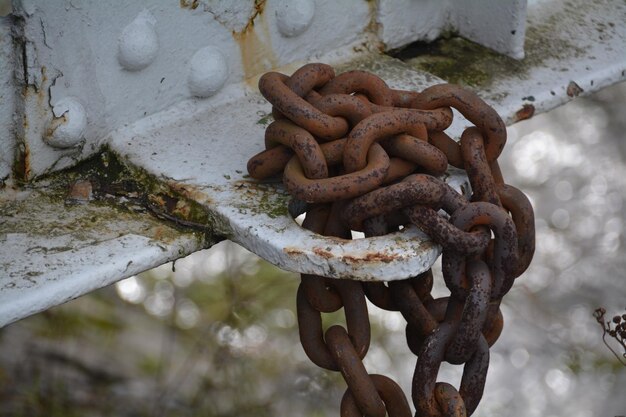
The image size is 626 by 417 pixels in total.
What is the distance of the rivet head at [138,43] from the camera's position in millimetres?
1599

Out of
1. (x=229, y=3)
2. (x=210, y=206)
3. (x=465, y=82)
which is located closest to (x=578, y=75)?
(x=465, y=82)

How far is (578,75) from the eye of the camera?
77.7 inches

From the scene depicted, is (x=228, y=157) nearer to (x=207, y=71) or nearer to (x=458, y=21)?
(x=207, y=71)

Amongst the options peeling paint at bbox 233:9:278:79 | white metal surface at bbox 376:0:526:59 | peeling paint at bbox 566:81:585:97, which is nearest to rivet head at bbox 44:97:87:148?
peeling paint at bbox 233:9:278:79

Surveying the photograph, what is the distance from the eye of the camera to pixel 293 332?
3166mm

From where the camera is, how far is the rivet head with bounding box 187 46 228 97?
68.2 inches

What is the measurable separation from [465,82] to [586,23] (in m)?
0.44

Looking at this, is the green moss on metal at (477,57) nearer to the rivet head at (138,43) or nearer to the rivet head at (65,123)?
the rivet head at (138,43)

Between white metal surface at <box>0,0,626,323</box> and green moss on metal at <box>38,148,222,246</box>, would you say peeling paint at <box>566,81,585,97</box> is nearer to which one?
white metal surface at <box>0,0,626,323</box>

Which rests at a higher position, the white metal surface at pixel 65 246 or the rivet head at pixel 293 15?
the rivet head at pixel 293 15

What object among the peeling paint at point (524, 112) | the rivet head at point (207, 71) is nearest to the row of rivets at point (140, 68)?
the rivet head at point (207, 71)

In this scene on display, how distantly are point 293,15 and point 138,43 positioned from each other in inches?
13.6

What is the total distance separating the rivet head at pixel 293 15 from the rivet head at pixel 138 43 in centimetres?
28

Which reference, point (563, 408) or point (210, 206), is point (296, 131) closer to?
point (210, 206)
